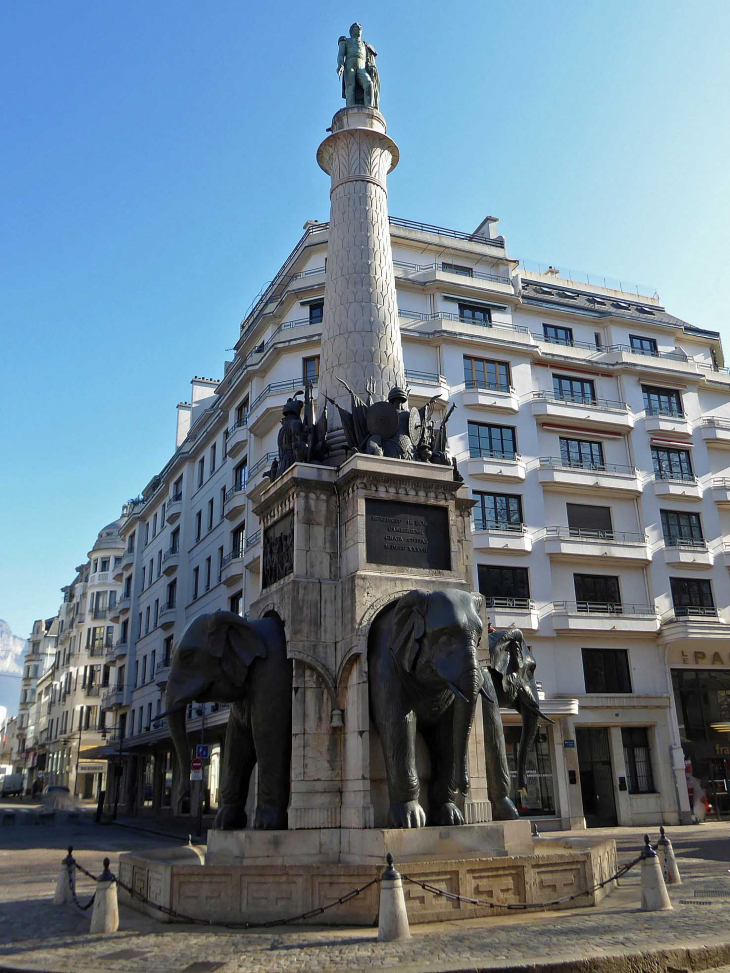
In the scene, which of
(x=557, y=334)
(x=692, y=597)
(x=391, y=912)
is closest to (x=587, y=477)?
(x=692, y=597)

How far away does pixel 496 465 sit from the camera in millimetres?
35188

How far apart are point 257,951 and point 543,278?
136 ft

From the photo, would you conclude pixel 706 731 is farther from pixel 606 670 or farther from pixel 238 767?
pixel 238 767

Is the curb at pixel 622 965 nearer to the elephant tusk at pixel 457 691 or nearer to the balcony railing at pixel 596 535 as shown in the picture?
the elephant tusk at pixel 457 691

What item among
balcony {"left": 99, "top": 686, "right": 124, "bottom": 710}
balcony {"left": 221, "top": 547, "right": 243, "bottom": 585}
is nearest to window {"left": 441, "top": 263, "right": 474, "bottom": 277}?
balcony {"left": 221, "top": 547, "right": 243, "bottom": 585}

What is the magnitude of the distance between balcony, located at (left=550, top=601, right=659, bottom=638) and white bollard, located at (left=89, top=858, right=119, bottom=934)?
26.9m

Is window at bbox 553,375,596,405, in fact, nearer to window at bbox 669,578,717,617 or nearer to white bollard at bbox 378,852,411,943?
window at bbox 669,578,717,617

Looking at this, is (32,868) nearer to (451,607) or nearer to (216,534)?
(451,607)

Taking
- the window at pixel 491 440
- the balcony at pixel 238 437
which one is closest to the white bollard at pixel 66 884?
the window at pixel 491 440

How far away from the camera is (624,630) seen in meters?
35.0

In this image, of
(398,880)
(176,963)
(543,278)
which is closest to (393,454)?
(398,880)

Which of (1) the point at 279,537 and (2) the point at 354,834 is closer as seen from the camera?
(2) the point at 354,834

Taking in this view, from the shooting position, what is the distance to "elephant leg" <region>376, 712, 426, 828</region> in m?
9.72

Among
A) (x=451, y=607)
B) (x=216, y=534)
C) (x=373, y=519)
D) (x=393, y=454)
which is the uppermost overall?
(x=216, y=534)
